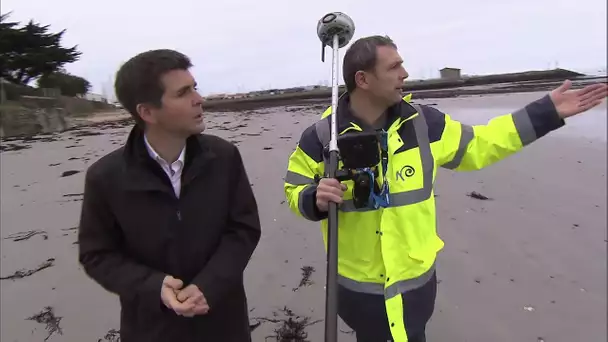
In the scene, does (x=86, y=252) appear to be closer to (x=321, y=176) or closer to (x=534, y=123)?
(x=321, y=176)

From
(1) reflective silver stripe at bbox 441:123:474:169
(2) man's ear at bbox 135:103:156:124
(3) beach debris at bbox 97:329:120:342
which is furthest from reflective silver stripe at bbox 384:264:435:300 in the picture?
(3) beach debris at bbox 97:329:120:342

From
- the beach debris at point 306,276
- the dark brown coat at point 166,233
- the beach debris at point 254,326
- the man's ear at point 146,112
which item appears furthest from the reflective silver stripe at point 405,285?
the beach debris at point 306,276

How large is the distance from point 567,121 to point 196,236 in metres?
1.71

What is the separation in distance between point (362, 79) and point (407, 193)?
58cm

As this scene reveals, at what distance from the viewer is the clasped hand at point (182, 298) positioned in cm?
197

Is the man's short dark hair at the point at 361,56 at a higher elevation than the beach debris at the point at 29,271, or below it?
higher

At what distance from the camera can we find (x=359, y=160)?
2.13 metres

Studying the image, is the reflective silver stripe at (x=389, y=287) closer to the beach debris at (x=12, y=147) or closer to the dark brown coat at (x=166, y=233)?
the dark brown coat at (x=166, y=233)

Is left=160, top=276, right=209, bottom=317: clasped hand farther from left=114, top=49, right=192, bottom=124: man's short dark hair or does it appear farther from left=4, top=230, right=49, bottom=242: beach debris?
left=4, top=230, right=49, bottom=242: beach debris

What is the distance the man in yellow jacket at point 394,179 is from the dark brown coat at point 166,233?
0.37m

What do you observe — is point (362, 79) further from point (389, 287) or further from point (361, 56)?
point (389, 287)

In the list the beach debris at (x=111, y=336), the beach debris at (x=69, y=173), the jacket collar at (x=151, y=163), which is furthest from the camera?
the beach debris at (x=69, y=173)

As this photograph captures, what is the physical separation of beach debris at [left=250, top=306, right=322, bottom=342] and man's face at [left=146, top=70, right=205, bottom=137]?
89.1 inches

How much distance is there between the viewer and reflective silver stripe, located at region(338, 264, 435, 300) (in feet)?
7.22
